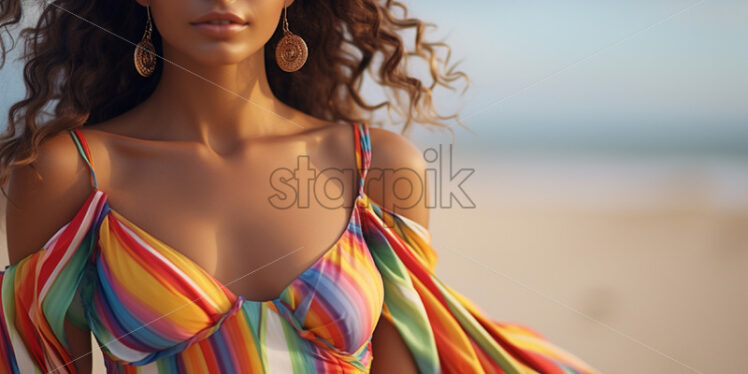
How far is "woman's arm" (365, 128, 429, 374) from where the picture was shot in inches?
52.0

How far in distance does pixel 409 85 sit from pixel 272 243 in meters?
A: 0.50

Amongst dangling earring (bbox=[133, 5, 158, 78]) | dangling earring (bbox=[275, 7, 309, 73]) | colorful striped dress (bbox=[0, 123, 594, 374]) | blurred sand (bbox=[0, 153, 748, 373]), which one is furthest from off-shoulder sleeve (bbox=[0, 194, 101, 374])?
blurred sand (bbox=[0, 153, 748, 373])

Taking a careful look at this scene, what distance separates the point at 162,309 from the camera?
3.72ft

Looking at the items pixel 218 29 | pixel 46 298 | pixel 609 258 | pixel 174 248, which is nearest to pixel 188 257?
pixel 174 248

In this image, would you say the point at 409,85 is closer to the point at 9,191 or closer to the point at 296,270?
the point at 296,270

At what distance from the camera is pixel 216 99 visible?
4.27 ft

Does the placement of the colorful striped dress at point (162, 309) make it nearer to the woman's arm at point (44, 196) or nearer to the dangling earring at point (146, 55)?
the woman's arm at point (44, 196)

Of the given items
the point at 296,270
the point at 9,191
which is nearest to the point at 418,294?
the point at 296,270

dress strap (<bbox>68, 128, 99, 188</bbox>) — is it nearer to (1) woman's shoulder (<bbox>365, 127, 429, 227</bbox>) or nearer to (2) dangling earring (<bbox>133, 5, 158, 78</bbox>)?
(2) dangling earring (<bbox>133, 5, 158, 78</bbox>)

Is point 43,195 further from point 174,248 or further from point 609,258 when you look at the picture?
point 609,258

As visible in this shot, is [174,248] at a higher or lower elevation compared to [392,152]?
lower

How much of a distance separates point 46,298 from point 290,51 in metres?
0.57

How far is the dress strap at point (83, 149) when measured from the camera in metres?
1.20

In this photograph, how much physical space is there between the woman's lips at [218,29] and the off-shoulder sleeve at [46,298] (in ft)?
1.00
